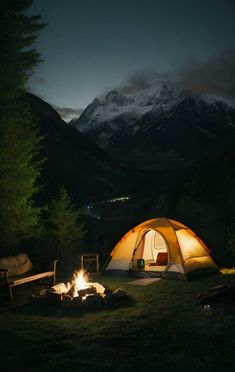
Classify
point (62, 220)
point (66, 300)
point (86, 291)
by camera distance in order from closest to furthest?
1. point (66, 300)
2. point (86, 291)
3. point (62, 220)

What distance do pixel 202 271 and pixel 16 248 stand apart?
23.0 feet

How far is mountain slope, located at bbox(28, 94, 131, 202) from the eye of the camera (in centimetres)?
9596

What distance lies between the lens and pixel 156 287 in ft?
39.5

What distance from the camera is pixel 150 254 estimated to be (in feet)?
51.0

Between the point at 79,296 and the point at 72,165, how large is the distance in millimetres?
103794

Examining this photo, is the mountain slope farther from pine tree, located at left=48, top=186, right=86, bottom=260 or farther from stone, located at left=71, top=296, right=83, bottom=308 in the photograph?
stone, located at left=71, top=296, right=83, bottom=308

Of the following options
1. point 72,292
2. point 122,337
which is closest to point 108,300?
point 72,292

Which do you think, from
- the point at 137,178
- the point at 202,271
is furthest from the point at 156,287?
the point at 137,178

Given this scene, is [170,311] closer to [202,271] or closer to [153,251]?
[202,271]

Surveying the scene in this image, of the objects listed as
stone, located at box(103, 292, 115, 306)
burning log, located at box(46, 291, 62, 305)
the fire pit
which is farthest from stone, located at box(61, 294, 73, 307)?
stone, located at box(103, 292, 115, 306)

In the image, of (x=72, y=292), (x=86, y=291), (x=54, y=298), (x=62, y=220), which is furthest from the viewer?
(x=62, y=220)

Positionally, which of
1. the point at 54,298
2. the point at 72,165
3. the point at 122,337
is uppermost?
the point at 72,165

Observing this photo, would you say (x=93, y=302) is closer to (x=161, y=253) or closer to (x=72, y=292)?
(x=72, y=292)

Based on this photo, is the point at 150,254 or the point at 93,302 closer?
the point at 93,302
